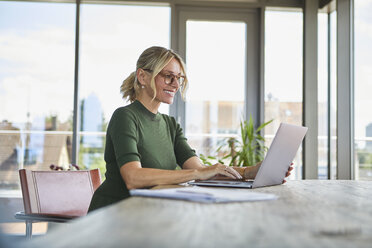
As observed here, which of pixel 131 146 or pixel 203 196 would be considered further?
pixel 131 146

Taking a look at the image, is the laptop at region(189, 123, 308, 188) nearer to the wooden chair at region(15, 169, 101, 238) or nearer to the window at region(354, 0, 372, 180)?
the wooden chair at region(15, 169, 101, 238)

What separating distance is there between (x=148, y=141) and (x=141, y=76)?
1.12 ft

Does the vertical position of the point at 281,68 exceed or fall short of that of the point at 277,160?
it exceeds it

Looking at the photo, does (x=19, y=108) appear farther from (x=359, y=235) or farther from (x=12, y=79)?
(x=359, y=235)

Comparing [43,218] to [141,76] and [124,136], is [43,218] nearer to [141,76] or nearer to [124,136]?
[124,136]

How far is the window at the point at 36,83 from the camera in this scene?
4988 millimetres

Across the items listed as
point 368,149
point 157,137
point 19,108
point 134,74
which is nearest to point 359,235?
point 157,137

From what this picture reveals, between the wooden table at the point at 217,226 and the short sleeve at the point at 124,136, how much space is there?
0.65 metres

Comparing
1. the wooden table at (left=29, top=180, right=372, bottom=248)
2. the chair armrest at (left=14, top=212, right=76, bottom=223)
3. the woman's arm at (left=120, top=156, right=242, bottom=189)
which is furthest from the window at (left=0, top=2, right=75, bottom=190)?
the wooden table at (left=29, top=180, right=372, bottom=248)

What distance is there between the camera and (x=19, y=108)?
500 cm

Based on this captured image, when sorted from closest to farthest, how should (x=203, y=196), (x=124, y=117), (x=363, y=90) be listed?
(x=203, y=196) → (x=124, y=117) → (x=363, y=90)

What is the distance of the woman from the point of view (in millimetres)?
1581

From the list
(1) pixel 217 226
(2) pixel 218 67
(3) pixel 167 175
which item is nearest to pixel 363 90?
(2) pixel 218 67

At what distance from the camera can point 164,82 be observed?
6.83 ft
